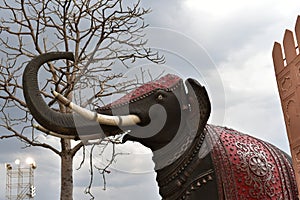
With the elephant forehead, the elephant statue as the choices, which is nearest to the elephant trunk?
the elephant statue

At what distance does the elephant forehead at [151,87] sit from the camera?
4.02 ft

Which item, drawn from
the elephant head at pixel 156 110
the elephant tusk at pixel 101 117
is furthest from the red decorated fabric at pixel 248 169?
the elephant tusk at pixel 101 117

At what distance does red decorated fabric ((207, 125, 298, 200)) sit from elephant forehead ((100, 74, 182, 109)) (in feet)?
0.66

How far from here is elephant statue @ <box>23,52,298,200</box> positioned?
1164 mm

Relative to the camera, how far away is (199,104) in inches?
47.0

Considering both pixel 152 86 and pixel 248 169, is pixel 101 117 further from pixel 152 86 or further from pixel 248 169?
pixel 248 169

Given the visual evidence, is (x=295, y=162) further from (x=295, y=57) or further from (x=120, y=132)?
(x=120, y=132)

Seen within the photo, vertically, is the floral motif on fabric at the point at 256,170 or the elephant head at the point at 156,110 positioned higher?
the elephant head at the point at 156,110

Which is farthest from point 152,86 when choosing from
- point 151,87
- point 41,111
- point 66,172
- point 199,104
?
point 66,172

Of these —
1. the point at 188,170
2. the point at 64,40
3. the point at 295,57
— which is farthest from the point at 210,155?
the point at 64,40

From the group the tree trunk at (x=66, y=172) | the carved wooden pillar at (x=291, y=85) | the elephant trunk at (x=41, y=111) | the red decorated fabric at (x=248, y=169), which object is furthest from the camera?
the tree trunk at (x=66, y=172)

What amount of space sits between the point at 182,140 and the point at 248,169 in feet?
0.76

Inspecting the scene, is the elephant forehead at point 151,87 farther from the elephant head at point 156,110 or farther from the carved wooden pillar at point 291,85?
the carved wooden pillar at point 291,85

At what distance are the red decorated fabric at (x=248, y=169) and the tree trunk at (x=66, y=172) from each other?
5.90ft
